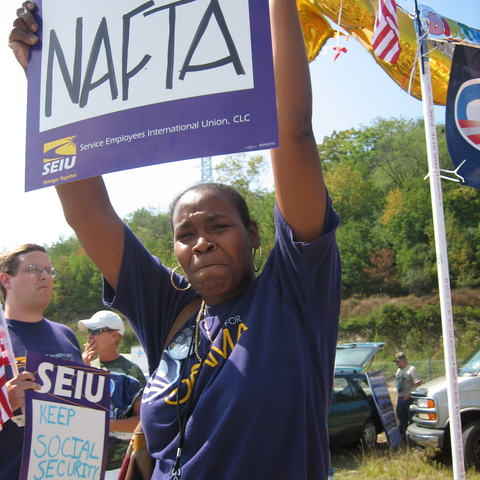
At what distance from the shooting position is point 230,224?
5.08 ft

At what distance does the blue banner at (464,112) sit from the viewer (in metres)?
4.90

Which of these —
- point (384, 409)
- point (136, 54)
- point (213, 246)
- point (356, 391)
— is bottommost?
point (384, 409)

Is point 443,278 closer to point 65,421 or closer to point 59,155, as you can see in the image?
point 65,421

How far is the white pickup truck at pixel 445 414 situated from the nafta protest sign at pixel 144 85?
6.20m

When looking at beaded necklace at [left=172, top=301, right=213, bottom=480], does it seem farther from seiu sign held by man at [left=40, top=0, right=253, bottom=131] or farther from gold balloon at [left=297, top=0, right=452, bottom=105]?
gold balloon at [left=297, top=0, right=452, bottom=105]

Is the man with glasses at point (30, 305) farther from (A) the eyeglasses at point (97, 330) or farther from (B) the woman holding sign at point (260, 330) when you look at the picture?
(B) the woman holding sign at point (260, 330)

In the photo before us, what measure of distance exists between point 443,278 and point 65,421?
121 inches

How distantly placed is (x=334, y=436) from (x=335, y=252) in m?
7.38

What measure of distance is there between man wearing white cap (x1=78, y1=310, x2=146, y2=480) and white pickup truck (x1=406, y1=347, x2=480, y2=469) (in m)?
4.45

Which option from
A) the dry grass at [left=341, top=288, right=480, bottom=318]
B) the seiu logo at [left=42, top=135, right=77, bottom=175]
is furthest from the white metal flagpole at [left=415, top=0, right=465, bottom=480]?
the dry grass at [left=341, top=288, right=480, bottom=318]

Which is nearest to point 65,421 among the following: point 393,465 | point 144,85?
point 144,85

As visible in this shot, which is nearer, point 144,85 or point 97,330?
point 144,85

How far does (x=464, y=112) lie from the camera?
4.98 metres

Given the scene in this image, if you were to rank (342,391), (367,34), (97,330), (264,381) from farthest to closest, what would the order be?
(342,391) → (367,34) → (97,330) → (264,381)
